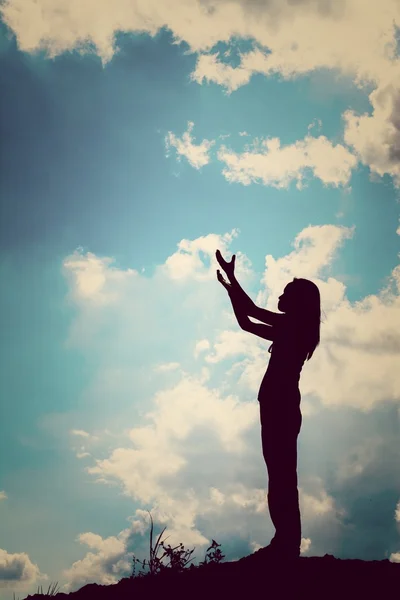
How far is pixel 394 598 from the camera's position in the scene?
4016 mm

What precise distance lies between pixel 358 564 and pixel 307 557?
1.99 ft

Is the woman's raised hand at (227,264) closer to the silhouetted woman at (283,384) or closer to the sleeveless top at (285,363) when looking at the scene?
the silhouetted woman at (283,384)

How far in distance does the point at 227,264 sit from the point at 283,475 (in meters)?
2.68

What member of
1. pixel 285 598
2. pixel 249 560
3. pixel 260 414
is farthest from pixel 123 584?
pixel 260 414

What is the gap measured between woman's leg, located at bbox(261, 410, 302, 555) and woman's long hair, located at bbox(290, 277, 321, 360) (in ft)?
3.07

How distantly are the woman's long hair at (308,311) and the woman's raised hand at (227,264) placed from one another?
85cm

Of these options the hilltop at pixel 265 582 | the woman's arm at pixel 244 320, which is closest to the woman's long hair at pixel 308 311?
the woman's arm at pixel 244 320

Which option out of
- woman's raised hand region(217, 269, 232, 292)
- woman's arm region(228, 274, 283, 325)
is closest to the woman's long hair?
woman's arm region(228, 274, 283, 325)

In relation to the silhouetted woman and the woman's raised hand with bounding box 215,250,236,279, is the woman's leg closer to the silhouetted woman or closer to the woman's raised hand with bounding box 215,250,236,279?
the silhouetted woman

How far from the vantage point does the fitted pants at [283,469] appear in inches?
182

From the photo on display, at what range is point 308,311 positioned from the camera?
17.6 feet

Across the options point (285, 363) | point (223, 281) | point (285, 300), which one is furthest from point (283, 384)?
point (223, 281)

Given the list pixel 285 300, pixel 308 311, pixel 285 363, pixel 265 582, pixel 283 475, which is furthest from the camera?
pixel 285 300

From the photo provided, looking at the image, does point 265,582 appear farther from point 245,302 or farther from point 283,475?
point 245,302
